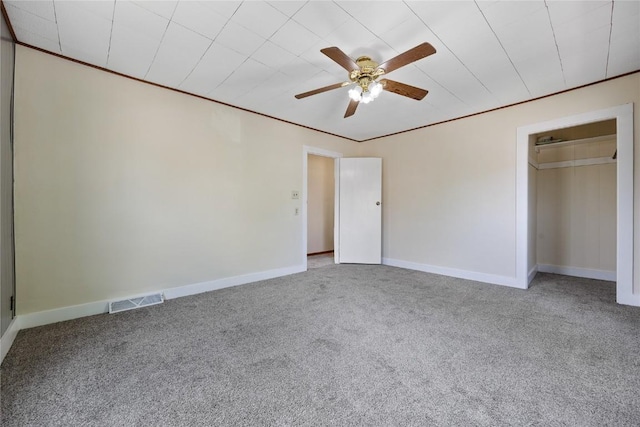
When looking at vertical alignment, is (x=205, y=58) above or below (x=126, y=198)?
above

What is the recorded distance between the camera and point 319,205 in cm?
608

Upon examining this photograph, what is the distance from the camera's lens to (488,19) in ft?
6.13

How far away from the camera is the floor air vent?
8.30ft

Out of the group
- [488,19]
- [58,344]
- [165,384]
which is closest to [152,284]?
[58,344]

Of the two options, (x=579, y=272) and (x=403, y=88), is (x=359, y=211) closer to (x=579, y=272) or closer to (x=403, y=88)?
(x=403, y=88)

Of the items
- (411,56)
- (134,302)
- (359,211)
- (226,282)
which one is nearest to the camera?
(411,56)

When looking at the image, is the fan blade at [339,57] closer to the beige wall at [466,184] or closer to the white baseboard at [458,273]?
the beige wall at [466,184]

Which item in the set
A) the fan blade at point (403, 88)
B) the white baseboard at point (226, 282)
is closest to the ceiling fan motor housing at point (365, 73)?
the fan blade at point (403, 88)

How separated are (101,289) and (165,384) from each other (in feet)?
5.42

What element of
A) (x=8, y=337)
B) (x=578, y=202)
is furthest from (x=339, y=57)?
(x=578, y=202)

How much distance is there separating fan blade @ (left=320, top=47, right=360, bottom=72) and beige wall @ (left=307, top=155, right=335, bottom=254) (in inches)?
151

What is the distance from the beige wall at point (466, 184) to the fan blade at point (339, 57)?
2.54 m

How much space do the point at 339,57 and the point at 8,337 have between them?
3.15m

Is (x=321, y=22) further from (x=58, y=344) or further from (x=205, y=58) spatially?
(x=58, y=344)
